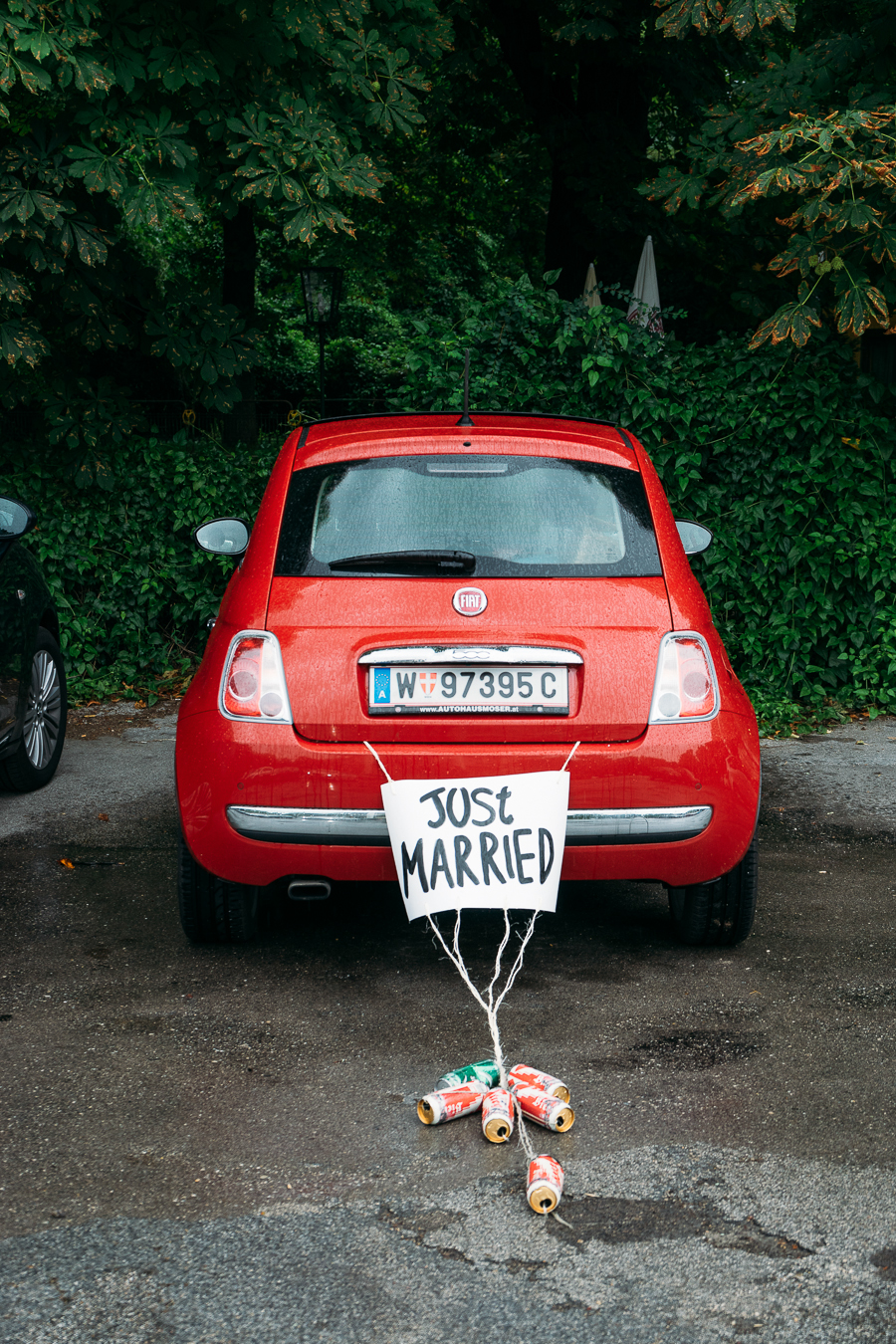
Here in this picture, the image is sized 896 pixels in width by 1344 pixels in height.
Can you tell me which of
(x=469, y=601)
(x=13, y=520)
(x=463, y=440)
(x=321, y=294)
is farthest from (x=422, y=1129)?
(x=321, y=294)

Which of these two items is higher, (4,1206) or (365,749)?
(365,749)

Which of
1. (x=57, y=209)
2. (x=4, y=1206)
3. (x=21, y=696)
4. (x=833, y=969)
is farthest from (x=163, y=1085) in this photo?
(x=57, y=209)

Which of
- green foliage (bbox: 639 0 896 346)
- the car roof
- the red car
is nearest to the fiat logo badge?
the red car

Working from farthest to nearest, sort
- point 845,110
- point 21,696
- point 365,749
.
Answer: point 845,110 → point 21,696 → point 365,749

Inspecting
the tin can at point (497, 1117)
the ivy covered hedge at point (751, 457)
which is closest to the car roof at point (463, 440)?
the tin can at point (497, 1117)

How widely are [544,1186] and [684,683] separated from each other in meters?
1.57

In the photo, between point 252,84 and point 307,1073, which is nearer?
point 307,1073

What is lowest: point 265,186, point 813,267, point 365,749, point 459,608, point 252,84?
point 365,749

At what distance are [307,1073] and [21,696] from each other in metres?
3.28

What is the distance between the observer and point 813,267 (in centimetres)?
700

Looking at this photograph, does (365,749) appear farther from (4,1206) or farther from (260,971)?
(4,1206)

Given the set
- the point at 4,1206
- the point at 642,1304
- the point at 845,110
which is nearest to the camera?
the point at 642,1304

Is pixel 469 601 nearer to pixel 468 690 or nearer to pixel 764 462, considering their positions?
pixel 468 690

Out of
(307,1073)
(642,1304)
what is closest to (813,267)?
(307,1073)
